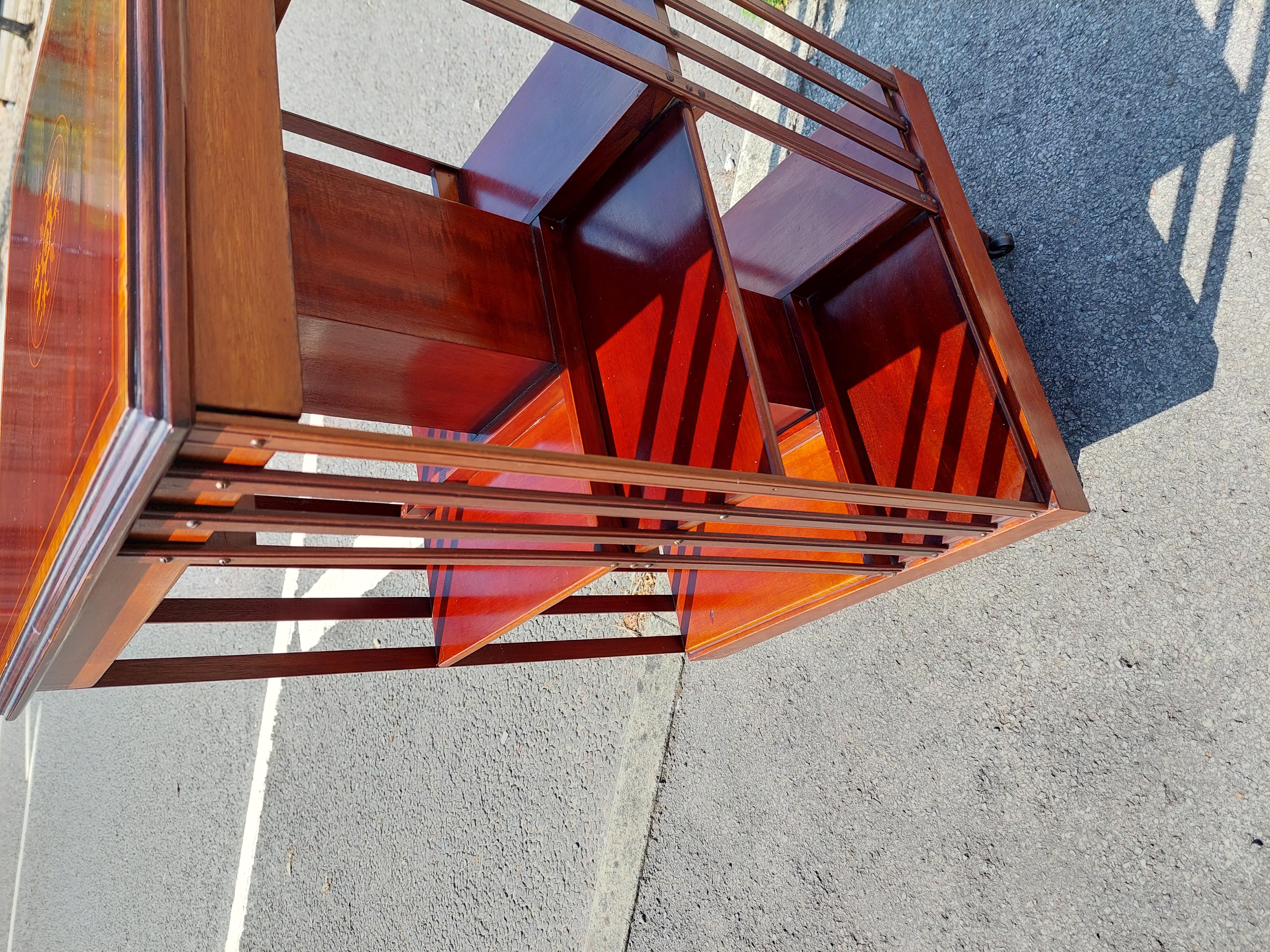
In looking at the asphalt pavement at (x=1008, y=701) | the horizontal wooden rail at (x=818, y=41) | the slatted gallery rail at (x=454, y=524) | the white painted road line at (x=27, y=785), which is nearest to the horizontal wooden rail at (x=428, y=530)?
the slatted gallery rail at (x=454, y=524)

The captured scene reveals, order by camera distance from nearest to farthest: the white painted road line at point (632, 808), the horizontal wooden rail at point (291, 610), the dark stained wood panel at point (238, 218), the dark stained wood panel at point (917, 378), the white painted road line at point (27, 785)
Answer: the dark stained wood panel at point (238, 218) → the horizontal wooden rail at point (291, 610) → the dark stained wood panel at point (917, 378) → the white painted road line at point (632, 808) → the white painted road line at point (27, 785)

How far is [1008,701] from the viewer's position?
179 centimetres

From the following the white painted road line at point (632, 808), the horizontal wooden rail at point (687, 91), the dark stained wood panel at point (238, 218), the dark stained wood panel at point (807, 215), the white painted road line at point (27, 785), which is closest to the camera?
the dark stained wood panel at point (238, 218)

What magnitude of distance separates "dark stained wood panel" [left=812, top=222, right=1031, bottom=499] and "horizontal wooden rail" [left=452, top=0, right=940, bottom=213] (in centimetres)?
14

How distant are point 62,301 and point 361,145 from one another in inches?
36.2

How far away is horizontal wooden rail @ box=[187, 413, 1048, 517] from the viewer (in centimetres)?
70

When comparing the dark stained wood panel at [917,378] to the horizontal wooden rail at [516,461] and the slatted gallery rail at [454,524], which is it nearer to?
the slatted gallery rail at [454,524]

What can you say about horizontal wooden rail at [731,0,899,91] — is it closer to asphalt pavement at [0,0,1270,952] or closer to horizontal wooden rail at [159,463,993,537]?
asphalt pavement at [0,0,1270,952]

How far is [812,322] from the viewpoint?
73.3 inches

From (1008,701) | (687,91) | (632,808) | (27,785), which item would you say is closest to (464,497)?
(687,91)

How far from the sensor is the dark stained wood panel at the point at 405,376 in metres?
1.29

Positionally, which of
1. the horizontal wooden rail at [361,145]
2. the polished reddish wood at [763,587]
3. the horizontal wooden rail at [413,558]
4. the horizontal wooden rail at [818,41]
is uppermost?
the horizontal wooden rail at [361,145]

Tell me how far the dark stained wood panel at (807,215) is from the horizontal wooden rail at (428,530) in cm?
65

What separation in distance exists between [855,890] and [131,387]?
177 cm
